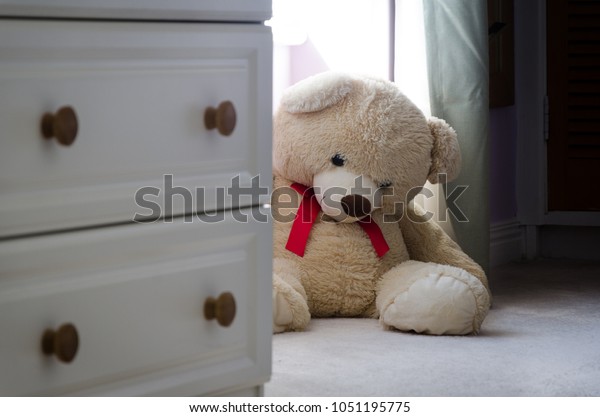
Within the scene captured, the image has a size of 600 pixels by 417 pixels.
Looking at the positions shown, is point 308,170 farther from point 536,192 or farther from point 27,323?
point 536,192

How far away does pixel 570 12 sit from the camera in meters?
2.66

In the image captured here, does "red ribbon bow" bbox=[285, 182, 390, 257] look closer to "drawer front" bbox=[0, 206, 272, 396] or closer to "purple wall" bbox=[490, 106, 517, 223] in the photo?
"drawer front" bbox=[0, 206, 272, 396]

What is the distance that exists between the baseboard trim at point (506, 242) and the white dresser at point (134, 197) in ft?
5.28

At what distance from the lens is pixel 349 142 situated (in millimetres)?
1795

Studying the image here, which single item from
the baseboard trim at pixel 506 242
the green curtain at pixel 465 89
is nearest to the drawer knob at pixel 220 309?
the green curtain at pixel 465 89

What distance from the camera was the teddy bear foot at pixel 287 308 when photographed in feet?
5.56

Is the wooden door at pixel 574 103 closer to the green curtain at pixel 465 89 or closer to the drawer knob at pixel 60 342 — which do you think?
the green curtain at pixel 465 89

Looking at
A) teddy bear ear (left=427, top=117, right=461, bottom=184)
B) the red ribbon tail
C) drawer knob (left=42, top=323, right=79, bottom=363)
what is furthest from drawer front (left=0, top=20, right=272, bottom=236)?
teddy bear ear (left=427, top=117, right=461, bottom=184)

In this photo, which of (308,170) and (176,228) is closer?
(176,228)

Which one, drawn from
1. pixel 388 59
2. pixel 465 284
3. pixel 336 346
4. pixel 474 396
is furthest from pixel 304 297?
pixel 388 59

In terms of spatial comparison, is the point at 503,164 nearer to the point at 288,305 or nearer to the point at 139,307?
the point at 288,305

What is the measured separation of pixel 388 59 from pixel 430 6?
0.18m

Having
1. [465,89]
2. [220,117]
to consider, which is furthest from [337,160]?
[220,117]

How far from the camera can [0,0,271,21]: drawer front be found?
889mm
